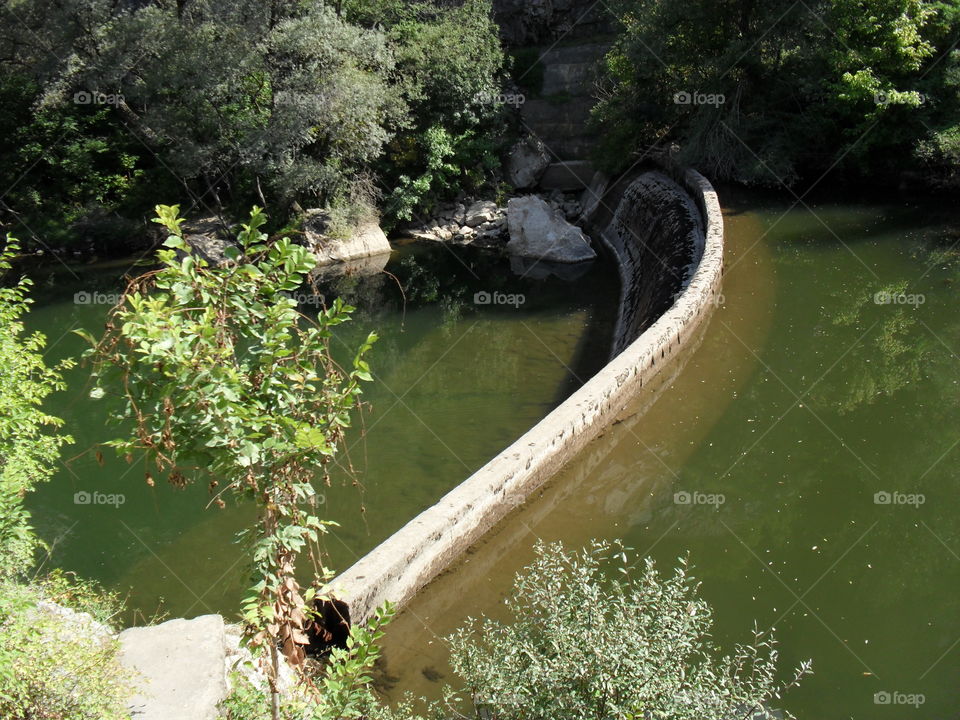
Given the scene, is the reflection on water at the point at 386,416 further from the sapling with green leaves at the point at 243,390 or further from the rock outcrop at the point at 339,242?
the rock outcrop at the point at 339,242

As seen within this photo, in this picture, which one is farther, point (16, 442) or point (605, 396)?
point (605, 396)

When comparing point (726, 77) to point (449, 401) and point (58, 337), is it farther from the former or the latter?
point (58, 337)

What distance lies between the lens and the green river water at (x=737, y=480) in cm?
540

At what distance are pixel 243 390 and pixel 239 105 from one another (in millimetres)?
16766

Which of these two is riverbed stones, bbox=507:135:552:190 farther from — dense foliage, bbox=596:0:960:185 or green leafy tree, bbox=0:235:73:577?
green leafy tree, bbox=0:235:73:577

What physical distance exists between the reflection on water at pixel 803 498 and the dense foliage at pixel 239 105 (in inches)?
405

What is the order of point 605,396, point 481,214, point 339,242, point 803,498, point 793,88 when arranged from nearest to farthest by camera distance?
point 803,498 → point 605,396 → point 793,88 → point 339,242 → point 481,214

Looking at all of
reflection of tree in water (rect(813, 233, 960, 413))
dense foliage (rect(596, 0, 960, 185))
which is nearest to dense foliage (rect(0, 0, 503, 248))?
dense foliage (rect(596, 0, 960, 185))

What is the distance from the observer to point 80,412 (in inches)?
437

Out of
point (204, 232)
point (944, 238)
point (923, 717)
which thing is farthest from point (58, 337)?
point (944, 238)

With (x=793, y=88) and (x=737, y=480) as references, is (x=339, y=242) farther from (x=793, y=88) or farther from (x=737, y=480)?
(x=737, y=480)

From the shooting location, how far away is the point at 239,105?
58.5 feet

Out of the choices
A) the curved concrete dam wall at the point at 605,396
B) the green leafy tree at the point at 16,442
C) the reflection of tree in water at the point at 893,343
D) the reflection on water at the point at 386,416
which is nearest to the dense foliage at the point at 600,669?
the curved concrete dam wall at the point at 605,396

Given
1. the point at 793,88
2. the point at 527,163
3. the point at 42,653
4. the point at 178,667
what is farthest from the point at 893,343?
the point at 527,163
